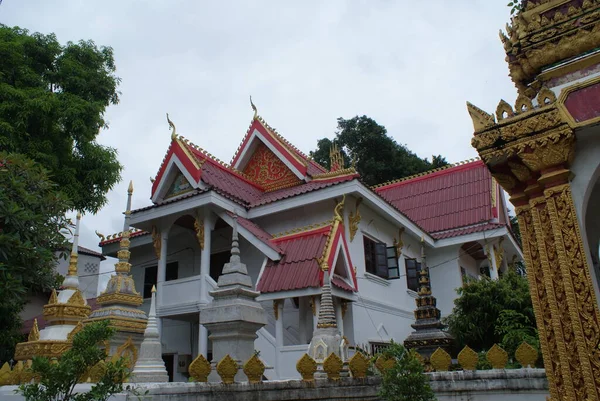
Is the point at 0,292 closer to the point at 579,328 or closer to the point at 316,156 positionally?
the point at 579,328

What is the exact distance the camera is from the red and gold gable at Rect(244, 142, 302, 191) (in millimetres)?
14180

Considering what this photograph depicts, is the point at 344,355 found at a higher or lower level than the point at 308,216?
lower

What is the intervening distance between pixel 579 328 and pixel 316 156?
28407 mm

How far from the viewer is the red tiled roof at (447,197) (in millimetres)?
16422

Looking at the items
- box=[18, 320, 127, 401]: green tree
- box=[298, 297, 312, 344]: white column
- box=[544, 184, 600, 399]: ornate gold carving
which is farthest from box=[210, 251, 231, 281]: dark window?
box=[544, 184, 600, 399]: ornate gold carving

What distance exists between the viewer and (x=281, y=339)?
10336 mm

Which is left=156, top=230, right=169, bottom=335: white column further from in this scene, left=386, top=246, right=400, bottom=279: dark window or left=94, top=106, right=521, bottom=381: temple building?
left=386, top=246, right=400, bottom=279: dark window

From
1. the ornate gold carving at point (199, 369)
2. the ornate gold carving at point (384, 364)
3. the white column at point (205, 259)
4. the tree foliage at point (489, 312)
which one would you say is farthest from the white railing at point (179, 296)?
the ornate gold carving at point (384, 364)

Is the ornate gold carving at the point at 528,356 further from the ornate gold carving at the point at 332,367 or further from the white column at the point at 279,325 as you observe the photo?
the white column at the point at 279,325

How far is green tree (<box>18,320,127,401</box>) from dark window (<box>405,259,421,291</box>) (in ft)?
38.1

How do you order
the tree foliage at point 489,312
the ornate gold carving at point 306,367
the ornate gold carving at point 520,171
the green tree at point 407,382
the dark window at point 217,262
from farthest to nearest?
1. the dark window at point 217,262
2. the tree foliage at point 489,312
3. the ornate gold carving at point 306,367
4. the green tree at point 407,382
5. the ornate gold carving at point 520,171

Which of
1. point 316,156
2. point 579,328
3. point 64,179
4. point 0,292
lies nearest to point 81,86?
point 64,179

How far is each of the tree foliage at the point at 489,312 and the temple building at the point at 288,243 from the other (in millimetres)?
2214

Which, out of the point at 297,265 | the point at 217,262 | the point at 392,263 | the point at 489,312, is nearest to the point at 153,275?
the point at 217,262
